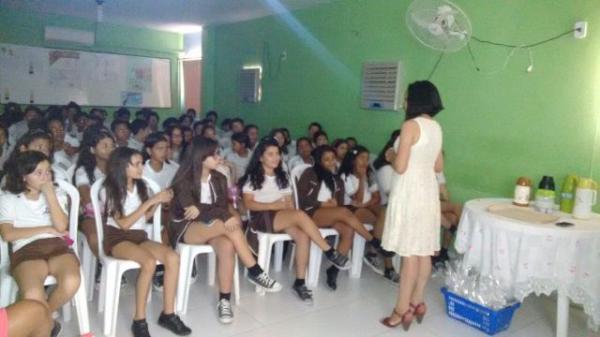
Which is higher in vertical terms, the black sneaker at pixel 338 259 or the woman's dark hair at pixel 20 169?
the woman's dark hair at pixel 20 169

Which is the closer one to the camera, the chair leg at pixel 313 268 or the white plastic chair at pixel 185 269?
the white plastic chair at pixel 185 269

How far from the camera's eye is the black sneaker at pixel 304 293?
2846 millimetres

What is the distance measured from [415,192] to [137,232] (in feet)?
4.89

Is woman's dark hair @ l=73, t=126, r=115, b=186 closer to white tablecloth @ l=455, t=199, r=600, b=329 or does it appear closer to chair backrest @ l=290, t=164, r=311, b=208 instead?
chair backrest @ l=290, t=164, r=311, b=208

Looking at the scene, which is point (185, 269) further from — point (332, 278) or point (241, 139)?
point (241, 139)

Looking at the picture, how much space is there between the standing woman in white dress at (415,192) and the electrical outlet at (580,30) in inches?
53.7

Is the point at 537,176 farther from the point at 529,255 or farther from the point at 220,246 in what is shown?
the point at 220,246

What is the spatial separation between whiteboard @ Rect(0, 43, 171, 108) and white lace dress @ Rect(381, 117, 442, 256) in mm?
6079

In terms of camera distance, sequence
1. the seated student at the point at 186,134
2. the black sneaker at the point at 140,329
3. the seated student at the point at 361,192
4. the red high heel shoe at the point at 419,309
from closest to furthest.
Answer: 1. the black sneaker at the point at 140,329
2. the red high heel shoe at the point at 419,309
3. the seated student at the point at 361,192
4. the seated student at the point at 186,134

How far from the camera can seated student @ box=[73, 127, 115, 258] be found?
278cm

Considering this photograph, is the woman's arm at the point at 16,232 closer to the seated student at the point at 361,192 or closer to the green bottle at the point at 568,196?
the seated student at the point at 361,192

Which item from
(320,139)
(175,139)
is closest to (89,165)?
(175,139)

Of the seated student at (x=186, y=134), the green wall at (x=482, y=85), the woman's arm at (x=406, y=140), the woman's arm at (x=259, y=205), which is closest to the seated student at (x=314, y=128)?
the green wall at (x=482, y=85)

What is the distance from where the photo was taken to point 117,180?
2.46 m
